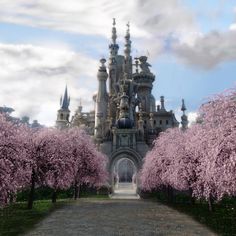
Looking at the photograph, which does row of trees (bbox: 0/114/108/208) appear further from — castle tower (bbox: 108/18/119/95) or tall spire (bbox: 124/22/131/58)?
tall spire (bbox: 124/22/131/58)

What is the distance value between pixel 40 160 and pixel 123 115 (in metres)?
61.9

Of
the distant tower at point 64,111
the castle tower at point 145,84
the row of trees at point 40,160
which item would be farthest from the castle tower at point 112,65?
the row of trees at point 40,160

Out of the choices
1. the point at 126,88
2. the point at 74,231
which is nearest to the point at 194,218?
the point at 74,231

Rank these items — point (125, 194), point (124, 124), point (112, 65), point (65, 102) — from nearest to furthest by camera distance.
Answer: point (125, 194), point (124, 124), point (112, 65), point (65, 102)

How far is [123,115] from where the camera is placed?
105312 millimetres

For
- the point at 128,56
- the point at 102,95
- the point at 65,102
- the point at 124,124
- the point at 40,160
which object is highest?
the point at 128,56

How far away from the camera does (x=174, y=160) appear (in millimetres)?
47688

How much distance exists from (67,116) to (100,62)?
103 feet

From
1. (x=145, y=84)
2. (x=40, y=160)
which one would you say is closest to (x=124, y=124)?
(x=40, y=160)

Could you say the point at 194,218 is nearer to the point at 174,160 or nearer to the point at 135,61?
the point at 174,160

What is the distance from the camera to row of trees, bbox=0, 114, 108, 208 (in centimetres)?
2769

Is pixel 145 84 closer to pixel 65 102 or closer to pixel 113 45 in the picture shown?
pixel 113 45

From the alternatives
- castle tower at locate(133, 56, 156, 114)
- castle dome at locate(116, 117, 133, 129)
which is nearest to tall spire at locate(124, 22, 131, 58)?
castle tower at locate(133, 56, 156, 114)

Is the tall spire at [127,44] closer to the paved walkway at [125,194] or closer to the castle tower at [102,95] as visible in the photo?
the castle tower at [102,95]
